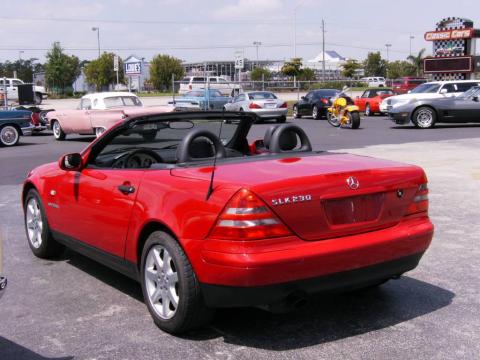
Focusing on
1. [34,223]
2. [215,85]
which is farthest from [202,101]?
[34,223]

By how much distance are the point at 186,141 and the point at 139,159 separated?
85cm

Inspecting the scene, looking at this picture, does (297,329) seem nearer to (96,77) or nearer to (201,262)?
(201,262)

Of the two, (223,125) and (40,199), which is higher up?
(223,125)

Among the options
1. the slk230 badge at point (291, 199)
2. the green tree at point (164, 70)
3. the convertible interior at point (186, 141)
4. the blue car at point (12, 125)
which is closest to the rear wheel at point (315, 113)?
the blue car at point (12, 125)

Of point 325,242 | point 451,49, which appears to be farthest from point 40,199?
point 451,49

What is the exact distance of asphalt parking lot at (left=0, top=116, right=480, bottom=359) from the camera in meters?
3.83

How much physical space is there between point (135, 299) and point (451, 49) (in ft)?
120

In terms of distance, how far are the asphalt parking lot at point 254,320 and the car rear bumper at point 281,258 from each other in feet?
1.08

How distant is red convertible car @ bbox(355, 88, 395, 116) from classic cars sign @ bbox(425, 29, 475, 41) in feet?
28.0

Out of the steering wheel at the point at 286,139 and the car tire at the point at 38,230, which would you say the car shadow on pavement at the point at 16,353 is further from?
the steering wheel at the point at 286,139

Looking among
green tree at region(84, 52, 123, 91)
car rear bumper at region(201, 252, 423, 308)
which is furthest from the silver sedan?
green tree at region(84, 52, 123, 91)

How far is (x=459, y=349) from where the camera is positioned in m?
3.81

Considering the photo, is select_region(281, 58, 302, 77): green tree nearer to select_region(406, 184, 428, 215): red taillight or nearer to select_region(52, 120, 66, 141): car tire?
select_region(52, 120, 66, 141): car tire

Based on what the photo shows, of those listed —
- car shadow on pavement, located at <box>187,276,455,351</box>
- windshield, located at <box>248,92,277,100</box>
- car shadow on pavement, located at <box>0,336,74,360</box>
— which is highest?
windshield, located at <box>248,92,277,100</box>
